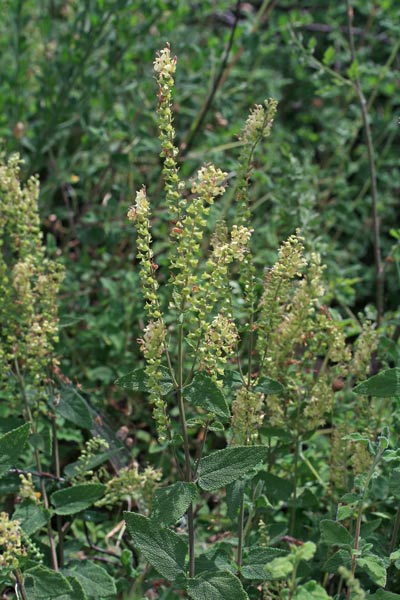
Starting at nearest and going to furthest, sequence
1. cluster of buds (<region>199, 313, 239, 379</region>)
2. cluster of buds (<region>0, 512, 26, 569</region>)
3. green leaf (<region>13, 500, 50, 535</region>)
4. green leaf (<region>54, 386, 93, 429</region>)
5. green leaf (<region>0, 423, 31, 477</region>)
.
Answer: cluster of buds (<region>0, 512, 26, 569</region>)
cluster of buds (<region>199, 313, 239, 379</region>)
green leaf (<region>0, 423, 31, 477</region>)
green leaf (<region>13, 500, 50, 535</region>)
green leaf (<region>54, 386, 93, 429</region>)

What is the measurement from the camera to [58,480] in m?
2.20

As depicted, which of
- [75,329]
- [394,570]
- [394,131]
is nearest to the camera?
[394,570]

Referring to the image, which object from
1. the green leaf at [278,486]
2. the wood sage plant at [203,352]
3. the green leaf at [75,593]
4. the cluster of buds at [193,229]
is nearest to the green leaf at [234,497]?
the wood sage plant at [203,352]

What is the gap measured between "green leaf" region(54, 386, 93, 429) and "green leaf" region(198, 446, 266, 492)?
55 cm

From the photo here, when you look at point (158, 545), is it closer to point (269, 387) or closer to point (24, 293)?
point (269, 387)

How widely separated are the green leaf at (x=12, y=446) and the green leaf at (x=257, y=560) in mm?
537

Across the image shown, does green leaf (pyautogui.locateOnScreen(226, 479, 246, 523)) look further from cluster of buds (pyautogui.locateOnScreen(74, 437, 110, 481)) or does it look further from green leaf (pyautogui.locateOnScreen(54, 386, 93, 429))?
green leaf (pyautogui.locateOnScreen(54, 386, 93, 429))

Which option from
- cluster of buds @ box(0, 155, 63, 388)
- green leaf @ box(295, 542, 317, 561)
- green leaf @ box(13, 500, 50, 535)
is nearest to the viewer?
green leaf @ box(295, 542, 317, 561)

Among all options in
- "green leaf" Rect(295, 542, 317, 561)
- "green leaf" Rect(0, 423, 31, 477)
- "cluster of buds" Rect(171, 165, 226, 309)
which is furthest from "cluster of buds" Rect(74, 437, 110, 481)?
"green leaf" Rect(295, 542, 317, 561)

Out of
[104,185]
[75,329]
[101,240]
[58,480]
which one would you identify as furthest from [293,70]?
[58,480]

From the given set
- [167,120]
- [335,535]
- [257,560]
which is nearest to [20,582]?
[257,560]

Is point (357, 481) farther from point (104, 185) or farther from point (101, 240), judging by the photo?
point (104, 185)

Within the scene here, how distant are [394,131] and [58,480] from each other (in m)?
2.67

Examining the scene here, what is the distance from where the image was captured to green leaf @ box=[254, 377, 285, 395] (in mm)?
1937
